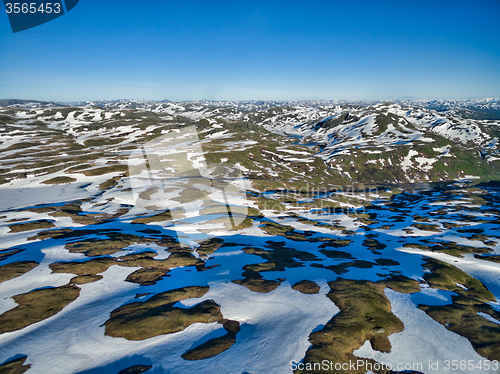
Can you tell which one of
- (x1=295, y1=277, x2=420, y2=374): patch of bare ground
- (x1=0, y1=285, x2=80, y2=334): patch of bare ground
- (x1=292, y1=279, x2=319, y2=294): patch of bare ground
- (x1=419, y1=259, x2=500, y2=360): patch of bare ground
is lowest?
(x1=419, y1=259, x2=500, y2=360): patch of bare ground

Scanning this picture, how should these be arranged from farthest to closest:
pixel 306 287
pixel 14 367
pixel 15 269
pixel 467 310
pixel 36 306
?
pixel 306 287 < pixel 15 269 < pixel 467 310 < pixel 36 306 < pixel 14 367

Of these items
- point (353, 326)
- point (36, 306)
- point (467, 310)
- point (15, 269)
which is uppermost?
point (15, 269)

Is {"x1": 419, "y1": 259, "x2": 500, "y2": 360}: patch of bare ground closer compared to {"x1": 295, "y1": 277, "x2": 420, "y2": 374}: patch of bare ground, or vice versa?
{"x1": 295, "y1": 277, "x2": 420, "y2": 374}: patch of bare ground

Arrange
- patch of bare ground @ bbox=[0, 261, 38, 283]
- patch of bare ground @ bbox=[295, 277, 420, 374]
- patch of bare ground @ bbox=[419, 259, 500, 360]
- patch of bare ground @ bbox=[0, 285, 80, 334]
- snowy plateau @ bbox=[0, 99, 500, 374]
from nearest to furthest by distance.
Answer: snowy plateau @ bbox=[0, 99, 500, 374] → patch of bare ground @ bbox=[295, 277, 420, 374] → patch of bare ground @ bbox=[0, 285, 80, 334] → patch of bare ground @ bbox=[419, 259, 500, 360] → patch of bare ground @ bbox=[0, 261, 38, 283]

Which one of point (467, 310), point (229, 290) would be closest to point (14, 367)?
point (229, 290)

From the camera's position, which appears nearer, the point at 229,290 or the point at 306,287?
the point at 229,290

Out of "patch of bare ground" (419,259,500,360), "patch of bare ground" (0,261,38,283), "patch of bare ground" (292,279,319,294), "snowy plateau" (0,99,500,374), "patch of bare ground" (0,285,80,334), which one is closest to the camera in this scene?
"snowy plateau" (0,99,500,374)

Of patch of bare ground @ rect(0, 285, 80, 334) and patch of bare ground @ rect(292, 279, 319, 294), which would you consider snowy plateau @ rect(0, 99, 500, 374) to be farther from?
patch of bare ground @ rect(292, 279, 319, 294)

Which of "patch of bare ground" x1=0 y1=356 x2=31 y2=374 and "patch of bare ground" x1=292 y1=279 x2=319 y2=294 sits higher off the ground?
"patch of bare ground" x1=0 y1=356 x2=31 y2=374

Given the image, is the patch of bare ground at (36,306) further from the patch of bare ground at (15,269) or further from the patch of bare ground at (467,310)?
the patch of bare ground at (467,310)

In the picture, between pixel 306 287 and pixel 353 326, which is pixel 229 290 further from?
pixel 353 326

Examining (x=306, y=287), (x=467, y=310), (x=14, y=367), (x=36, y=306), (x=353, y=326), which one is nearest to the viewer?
(x=14, y=367)

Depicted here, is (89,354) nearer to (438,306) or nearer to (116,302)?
(116,302)

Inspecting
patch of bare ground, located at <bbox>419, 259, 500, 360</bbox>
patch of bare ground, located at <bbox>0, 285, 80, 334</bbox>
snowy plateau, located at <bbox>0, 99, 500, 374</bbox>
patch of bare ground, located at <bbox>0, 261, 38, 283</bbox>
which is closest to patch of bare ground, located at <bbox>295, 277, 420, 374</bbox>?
snowy plateau, located at <bbox>0, 99, 500, 374</bbox>
